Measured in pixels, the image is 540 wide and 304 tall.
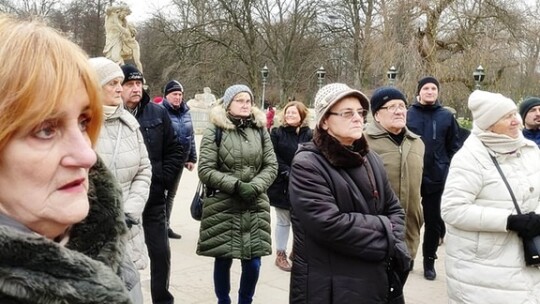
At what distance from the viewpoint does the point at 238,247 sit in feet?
13.6

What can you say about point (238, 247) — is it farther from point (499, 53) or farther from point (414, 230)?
point (499, 53)

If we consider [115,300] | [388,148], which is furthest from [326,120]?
[115,300]

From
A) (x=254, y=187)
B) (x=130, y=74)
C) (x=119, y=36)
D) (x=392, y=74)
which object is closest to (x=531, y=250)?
(x=254, y=187)

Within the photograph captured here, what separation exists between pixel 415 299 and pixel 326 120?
8.39 feet

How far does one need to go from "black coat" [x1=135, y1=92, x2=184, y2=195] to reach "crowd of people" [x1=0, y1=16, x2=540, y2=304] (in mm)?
12

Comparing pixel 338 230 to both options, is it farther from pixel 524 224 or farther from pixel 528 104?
pixel 528 104

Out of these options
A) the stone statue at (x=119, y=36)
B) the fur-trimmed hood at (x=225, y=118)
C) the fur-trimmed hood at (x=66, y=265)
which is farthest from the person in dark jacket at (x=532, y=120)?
the stone statue at (x=119, y=36)

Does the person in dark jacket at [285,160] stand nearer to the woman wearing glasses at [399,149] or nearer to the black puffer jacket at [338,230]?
the woman wearing glasses at [399,149]

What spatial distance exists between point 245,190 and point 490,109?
1.85 m

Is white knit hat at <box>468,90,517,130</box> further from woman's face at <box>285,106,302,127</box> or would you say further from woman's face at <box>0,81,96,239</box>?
woman's face at <box>0,81,96,239</box>

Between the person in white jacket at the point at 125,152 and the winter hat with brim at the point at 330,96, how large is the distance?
1178 millimetres

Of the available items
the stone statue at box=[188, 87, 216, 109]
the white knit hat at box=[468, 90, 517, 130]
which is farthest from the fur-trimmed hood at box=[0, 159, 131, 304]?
the stone statue at box=[188, 87, 216, 109]

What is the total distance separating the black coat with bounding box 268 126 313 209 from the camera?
5574mm

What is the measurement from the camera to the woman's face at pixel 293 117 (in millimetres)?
5637
